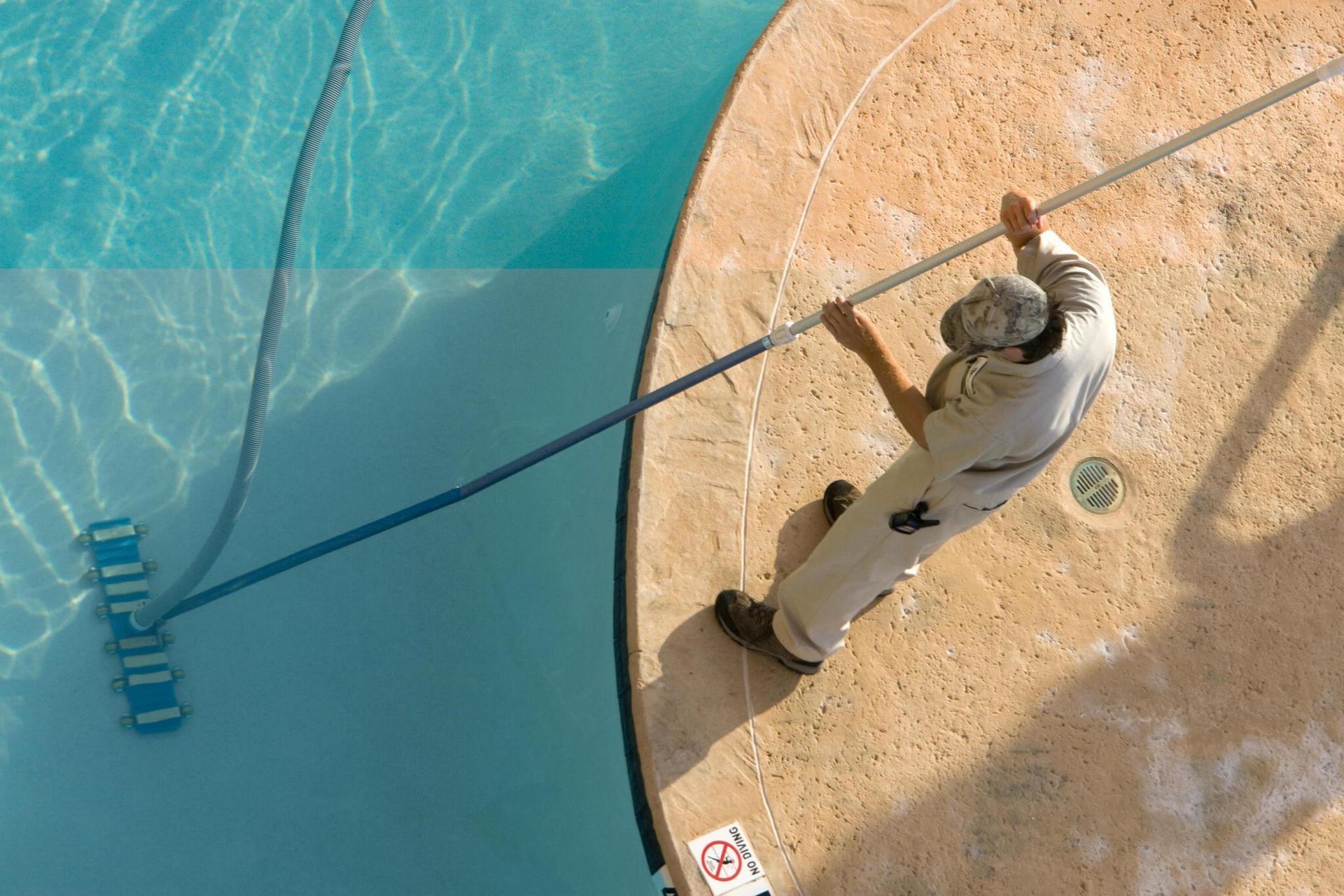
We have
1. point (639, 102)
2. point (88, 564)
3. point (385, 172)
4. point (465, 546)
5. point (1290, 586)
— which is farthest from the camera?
point (639, 102)

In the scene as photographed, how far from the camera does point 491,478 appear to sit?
123 inches

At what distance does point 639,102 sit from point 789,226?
1.90 meters

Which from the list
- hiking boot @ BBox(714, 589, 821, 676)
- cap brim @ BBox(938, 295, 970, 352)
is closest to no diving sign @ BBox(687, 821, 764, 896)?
hiking boot @ BBox(714, 589, 821, 676)

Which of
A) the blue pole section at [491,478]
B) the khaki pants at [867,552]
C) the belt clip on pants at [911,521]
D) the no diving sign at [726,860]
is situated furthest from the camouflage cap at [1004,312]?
the no diving sign at [726,860]

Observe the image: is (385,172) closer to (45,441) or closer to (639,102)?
Result: (639,102)

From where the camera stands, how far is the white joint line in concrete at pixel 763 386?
306 centimetres

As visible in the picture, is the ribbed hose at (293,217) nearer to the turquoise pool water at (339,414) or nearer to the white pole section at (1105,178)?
the turquoise pool water at (339,414)

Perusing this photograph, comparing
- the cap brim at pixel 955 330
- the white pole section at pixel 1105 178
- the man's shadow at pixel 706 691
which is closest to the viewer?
the cap brim at pixel 955 330

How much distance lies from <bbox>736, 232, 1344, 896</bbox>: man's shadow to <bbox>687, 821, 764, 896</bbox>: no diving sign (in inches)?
5.8

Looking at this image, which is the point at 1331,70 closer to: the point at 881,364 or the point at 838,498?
the point at 881,364

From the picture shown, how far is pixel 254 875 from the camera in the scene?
3693mm

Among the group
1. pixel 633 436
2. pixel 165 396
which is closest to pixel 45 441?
pixel 165 396

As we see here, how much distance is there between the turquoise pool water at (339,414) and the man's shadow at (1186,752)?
1188 mm

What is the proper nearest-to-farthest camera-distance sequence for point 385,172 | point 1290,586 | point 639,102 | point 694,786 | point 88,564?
point 694,786 < point 1290,586 < point 88,564 < point 385,172 < point 639,102
